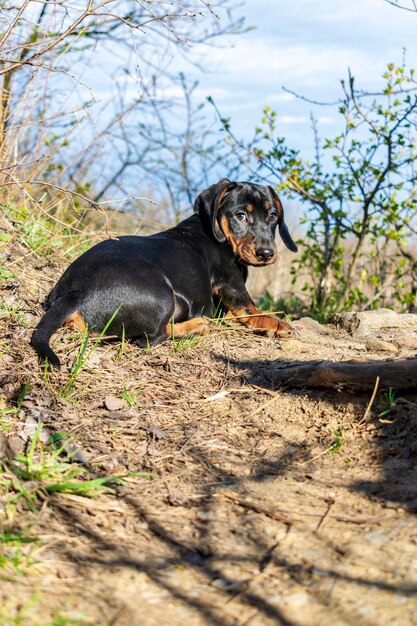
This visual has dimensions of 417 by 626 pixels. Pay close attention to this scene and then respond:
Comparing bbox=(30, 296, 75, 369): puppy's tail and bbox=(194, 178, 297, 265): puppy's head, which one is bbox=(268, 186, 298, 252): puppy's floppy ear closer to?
bbox=(194, 178, 297, 265): puppy's head

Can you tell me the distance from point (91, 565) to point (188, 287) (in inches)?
119

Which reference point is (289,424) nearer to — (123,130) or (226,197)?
(226,197)

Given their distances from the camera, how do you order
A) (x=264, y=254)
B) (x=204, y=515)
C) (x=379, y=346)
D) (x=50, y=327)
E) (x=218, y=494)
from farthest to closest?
1. (x=264, y=254)
2. (x=379, y=346)
3. (x=50, y=327)
4. (x=218, y=494)
5. (x=204, y=515)

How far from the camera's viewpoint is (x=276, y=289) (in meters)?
9.98

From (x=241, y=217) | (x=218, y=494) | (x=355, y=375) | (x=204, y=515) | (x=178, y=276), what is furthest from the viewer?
(x=241, y=217)

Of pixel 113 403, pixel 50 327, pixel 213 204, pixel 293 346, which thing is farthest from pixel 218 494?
pixel 213 204

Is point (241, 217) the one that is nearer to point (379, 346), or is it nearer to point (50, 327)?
point (379, 346)

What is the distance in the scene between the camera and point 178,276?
5.35m

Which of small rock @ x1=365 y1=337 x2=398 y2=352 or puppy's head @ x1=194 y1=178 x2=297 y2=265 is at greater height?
puppy's head @ x1=194 y1=178 x2=297 y2=265

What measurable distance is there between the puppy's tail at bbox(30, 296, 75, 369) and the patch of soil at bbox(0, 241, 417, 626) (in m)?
0.12

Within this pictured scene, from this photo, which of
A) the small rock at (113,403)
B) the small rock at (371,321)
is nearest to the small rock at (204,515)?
the small rock at (113,403)

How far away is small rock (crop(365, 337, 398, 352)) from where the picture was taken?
499 centimetres

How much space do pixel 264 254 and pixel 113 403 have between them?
2.28 meters

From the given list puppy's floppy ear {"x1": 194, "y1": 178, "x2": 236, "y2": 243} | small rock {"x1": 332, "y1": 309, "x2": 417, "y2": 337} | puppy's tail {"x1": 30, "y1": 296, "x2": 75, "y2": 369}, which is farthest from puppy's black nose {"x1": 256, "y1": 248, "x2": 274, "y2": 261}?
puppy's tail {"x1": 30, "y1": 296, "x2": 75, "y2": 369}
